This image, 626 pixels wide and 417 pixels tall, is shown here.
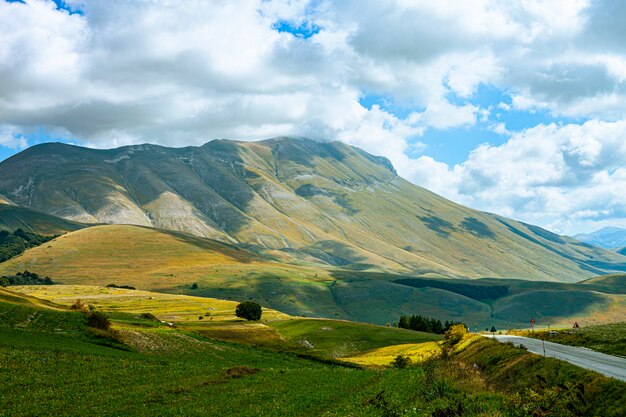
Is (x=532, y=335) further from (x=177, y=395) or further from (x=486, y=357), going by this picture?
(x=177, y=395)

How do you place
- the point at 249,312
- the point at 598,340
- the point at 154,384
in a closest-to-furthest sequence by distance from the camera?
the point at 154,384, the point at 598,340, the point at 249,312

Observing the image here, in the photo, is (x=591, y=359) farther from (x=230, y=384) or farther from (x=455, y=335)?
(x=455, y=335)

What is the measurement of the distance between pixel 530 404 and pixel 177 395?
1002 inches

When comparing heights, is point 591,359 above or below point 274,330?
above

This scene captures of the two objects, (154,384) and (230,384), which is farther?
(230,384)

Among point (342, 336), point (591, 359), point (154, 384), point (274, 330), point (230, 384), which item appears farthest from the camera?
point (342, 336)

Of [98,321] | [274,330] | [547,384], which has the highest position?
[98,321]

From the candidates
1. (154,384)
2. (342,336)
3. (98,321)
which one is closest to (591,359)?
(154,384)

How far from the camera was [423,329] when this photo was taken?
17588 centimetres

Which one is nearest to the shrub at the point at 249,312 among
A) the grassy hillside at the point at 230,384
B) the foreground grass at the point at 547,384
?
the grassy hillside at the point at 230,384

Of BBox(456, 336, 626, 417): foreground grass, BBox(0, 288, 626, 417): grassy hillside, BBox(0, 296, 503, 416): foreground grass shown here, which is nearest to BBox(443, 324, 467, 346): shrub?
BBox(0, 288, 626, 417): grassy hillside

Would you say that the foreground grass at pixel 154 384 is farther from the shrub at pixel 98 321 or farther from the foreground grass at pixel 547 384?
the foreground grass at pixel 547 384

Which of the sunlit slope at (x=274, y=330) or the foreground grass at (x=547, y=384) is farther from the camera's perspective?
the sunlit slope at (x=274, y=330)

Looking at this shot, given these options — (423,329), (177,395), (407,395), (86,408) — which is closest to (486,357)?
(407,395)
